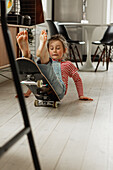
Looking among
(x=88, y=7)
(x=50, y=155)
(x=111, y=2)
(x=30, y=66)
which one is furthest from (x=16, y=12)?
(x=111, y=2)

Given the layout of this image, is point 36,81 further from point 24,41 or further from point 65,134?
point 65,134

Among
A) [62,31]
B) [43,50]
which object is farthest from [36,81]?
[62,31]

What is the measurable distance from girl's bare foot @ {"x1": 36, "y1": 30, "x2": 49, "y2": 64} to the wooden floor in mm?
391

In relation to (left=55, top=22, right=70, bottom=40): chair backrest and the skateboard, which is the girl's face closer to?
the skateboard

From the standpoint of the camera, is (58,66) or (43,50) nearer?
(43,50)

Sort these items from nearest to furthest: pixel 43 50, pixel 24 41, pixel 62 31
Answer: pixel 24 41, pixel 43 50, pixel 62 31

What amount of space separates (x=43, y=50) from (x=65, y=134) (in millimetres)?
714

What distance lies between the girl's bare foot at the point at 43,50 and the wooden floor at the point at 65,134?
1.28 feet

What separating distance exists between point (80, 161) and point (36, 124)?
24.9 inches

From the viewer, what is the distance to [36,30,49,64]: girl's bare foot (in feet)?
6.88

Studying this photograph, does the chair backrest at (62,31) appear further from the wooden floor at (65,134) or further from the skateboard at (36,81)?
the skateboard at (36,81)

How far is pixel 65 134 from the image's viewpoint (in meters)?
1.68

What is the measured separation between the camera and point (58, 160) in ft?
4.30

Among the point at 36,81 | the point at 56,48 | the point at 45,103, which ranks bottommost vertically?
the point at 45,103
